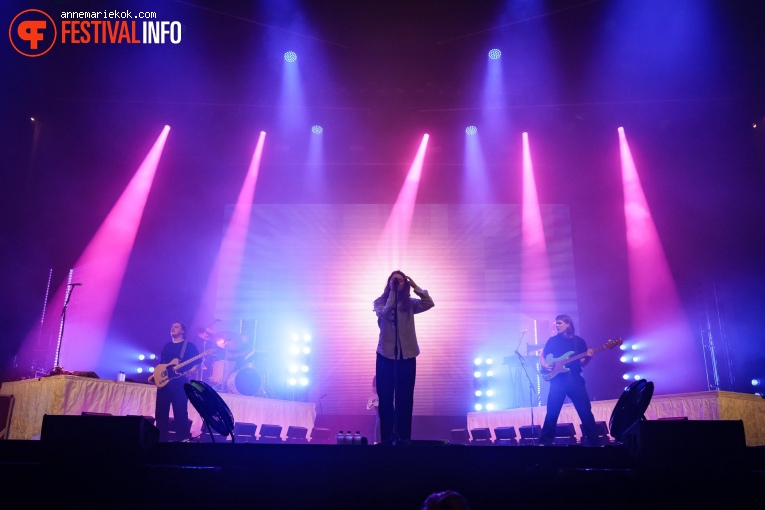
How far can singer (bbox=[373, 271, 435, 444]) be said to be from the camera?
5840mm

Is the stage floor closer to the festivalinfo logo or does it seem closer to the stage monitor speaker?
the stage monitor speaker

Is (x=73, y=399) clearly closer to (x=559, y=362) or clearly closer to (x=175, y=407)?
(x=175, y=407)

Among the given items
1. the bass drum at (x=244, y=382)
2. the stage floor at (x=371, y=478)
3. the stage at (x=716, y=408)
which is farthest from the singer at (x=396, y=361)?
the bass drum at (x=244, y=382)

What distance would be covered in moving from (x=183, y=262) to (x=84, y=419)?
1028cm

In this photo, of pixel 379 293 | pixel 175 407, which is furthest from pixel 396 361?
pixel 379 293

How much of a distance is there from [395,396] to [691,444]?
8.74 feet

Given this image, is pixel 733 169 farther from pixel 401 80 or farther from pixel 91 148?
pixel 91 148

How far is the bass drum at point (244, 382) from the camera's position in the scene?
12250mm

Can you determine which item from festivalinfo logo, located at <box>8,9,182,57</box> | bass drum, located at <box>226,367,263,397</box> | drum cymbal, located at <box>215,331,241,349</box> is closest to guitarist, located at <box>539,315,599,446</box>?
bass drum, located at <box>226,367,263,397</box>

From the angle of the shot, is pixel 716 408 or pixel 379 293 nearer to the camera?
pixel 716 408

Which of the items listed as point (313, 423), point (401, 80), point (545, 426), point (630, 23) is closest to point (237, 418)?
point (313, 423)

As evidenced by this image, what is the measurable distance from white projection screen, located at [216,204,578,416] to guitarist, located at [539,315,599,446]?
15.8 ft

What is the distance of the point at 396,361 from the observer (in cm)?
589

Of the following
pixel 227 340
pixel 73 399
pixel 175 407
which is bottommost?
pixel 175 407
